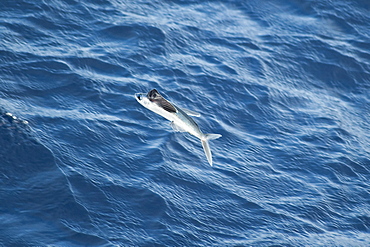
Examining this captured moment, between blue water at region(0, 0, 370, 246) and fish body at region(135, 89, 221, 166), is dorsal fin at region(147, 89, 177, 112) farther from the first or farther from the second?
blue water at region(0, 0, 370, 246)

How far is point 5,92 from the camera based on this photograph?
1409cm

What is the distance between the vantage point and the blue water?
12008mm

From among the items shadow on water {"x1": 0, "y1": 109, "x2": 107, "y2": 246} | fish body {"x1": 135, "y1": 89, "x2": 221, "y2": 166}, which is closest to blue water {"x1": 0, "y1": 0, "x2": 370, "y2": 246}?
shadow on water {"x1": 0, "y1": 109, "x2": 107, "y2": 246}

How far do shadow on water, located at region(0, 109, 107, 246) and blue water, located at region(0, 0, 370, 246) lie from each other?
1.2 inches

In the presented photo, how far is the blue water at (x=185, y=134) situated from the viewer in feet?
39.4

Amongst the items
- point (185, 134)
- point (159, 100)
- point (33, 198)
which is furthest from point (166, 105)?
point (185, 134)

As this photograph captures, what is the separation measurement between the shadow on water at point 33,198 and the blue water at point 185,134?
0.10ft

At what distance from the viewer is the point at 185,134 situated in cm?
1459

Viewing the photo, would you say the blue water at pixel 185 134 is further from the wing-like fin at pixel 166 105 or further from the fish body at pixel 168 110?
the wing-like fin at pixel 166 105

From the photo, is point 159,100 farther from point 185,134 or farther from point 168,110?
point 185,134

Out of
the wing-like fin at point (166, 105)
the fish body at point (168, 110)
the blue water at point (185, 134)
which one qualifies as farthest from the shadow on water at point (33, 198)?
the wing-like fin at point (166, 105)

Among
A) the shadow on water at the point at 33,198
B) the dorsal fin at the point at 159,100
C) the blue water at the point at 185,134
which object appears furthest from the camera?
the blue water at the point at 185,134

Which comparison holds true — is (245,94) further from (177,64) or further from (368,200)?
(368,200)

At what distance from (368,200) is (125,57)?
289 inches
